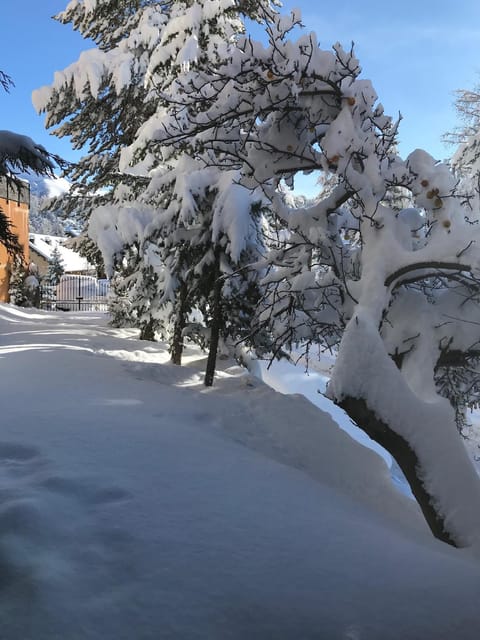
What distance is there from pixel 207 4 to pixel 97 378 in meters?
9.32

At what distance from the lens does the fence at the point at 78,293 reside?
36.3m

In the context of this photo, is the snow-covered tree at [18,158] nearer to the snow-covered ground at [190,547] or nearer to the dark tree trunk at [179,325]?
the snow-covered ground at [190,547]

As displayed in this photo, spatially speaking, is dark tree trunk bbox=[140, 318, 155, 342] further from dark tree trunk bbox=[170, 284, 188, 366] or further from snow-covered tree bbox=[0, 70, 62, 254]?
snow-covered tree bbox=[0, 70, 62, 254]

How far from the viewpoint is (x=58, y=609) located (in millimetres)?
2070

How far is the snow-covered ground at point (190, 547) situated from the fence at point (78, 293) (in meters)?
32.1

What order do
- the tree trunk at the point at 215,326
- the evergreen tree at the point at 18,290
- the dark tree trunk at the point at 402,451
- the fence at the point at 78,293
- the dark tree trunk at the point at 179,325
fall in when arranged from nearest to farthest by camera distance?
the dark tree trunk at the point at 402,451
the tree trunk at the point at 215,326
the dark tree trunk at the point at 179,325
the evergreen tree at the point at 18,290
the fence at the point at 78,293

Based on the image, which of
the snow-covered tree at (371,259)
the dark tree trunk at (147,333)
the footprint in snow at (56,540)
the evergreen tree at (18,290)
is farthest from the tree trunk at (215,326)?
the evergreen tree at (18,290)

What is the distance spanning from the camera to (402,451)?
12.1ft

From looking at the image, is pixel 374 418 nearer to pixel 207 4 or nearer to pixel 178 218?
pixel 178 218

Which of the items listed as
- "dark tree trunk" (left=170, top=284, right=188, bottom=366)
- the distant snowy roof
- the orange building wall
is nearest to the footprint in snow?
"dark tree trunk" (left=170, top=284, right=188, bottom=366)

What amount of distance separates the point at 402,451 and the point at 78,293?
3760 centimetres

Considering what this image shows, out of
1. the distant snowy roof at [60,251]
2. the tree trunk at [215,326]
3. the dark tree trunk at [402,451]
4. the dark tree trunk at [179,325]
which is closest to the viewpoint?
the dark tree trunk at [402,451]

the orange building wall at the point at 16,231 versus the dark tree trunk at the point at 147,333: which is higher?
the orange building wall at the point at 16,231

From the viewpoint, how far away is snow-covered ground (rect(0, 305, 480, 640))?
2148 mm
